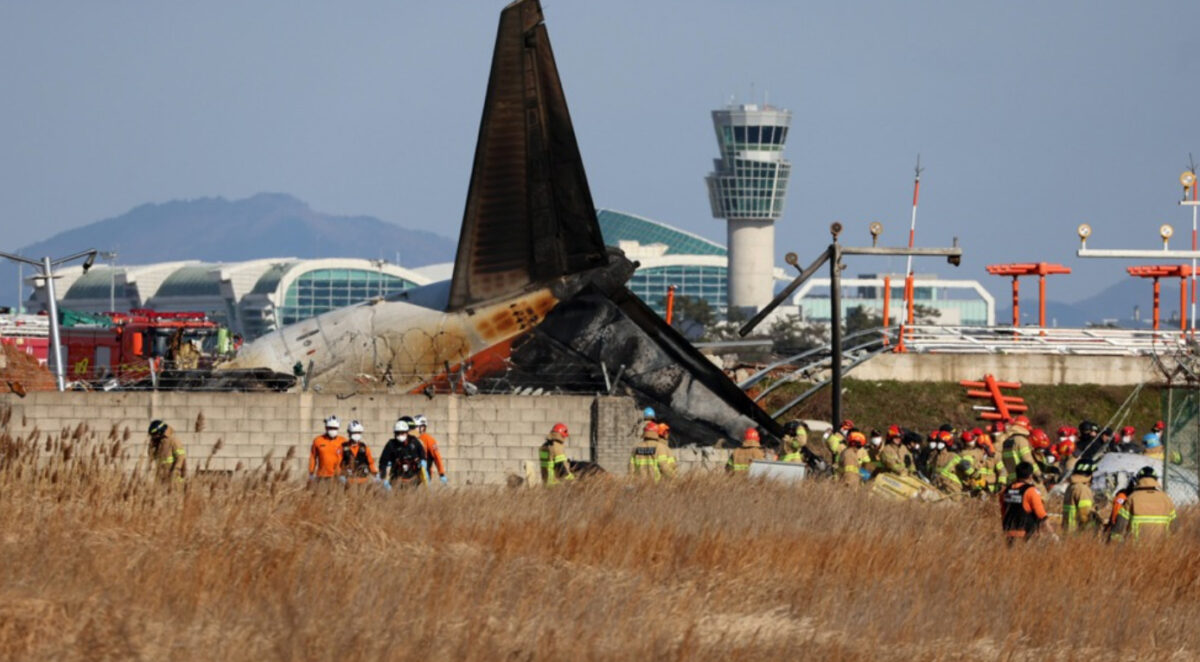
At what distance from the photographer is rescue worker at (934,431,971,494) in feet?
102

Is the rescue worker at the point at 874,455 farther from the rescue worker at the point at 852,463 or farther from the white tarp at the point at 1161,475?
the white tarp at the point at 1161,475

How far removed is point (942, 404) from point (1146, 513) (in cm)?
2578

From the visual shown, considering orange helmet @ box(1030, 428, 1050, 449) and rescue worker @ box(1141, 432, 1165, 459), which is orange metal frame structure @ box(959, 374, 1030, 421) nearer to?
orange helmet @ box(1030, 428, 1050, 449)

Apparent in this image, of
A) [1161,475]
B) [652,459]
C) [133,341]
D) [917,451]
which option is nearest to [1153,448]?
[1161,475]

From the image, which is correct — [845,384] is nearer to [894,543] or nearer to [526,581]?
[894,543]

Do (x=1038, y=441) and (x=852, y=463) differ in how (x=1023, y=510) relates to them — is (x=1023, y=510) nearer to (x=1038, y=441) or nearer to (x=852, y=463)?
(x=852, y=463)

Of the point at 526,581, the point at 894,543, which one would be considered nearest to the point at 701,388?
the point at 894,543

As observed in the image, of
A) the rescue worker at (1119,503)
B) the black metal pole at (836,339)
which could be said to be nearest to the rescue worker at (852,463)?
the rescue worker at (1119,503)

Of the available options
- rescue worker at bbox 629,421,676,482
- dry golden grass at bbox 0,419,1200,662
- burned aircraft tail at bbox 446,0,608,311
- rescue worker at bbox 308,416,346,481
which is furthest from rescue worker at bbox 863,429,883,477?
rescue worker at bbox 308,416,346,481

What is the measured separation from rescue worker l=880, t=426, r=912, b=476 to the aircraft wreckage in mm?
3357

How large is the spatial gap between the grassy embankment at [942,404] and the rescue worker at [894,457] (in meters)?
11.5

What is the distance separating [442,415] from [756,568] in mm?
16362

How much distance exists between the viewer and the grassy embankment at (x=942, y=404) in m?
46.6

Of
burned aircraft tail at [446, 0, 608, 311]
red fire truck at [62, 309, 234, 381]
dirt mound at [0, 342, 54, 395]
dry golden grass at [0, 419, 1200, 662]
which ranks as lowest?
dry golden grass at [0, 419, 1200, 662]
